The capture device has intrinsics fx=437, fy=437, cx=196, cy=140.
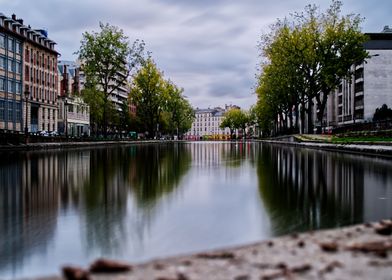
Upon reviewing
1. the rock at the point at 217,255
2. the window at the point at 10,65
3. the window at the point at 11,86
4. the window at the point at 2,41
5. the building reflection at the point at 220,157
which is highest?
the window at the point at 2,41

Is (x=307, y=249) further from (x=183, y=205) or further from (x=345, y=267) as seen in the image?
(x=183, y=205)

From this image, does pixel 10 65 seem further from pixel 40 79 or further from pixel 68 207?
pixel 68 207

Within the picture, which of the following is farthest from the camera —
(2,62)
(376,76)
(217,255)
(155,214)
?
(376,76)

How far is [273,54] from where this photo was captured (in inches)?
2272

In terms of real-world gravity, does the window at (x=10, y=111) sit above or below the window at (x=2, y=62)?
below

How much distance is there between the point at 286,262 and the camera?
12.6 ft

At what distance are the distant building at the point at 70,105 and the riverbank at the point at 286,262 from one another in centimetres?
8807

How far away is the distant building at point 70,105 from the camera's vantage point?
9438cm

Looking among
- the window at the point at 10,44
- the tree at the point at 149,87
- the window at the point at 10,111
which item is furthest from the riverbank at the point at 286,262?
the tree at the point at 149,87

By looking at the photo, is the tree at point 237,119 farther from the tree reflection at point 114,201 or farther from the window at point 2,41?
the tree reflection at point 114,201

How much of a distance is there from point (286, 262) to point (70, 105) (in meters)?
99.3

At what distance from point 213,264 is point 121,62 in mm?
63499

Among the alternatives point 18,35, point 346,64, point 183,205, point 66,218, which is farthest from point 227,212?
point 18,35

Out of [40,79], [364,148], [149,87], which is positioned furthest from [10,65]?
[364,148]
